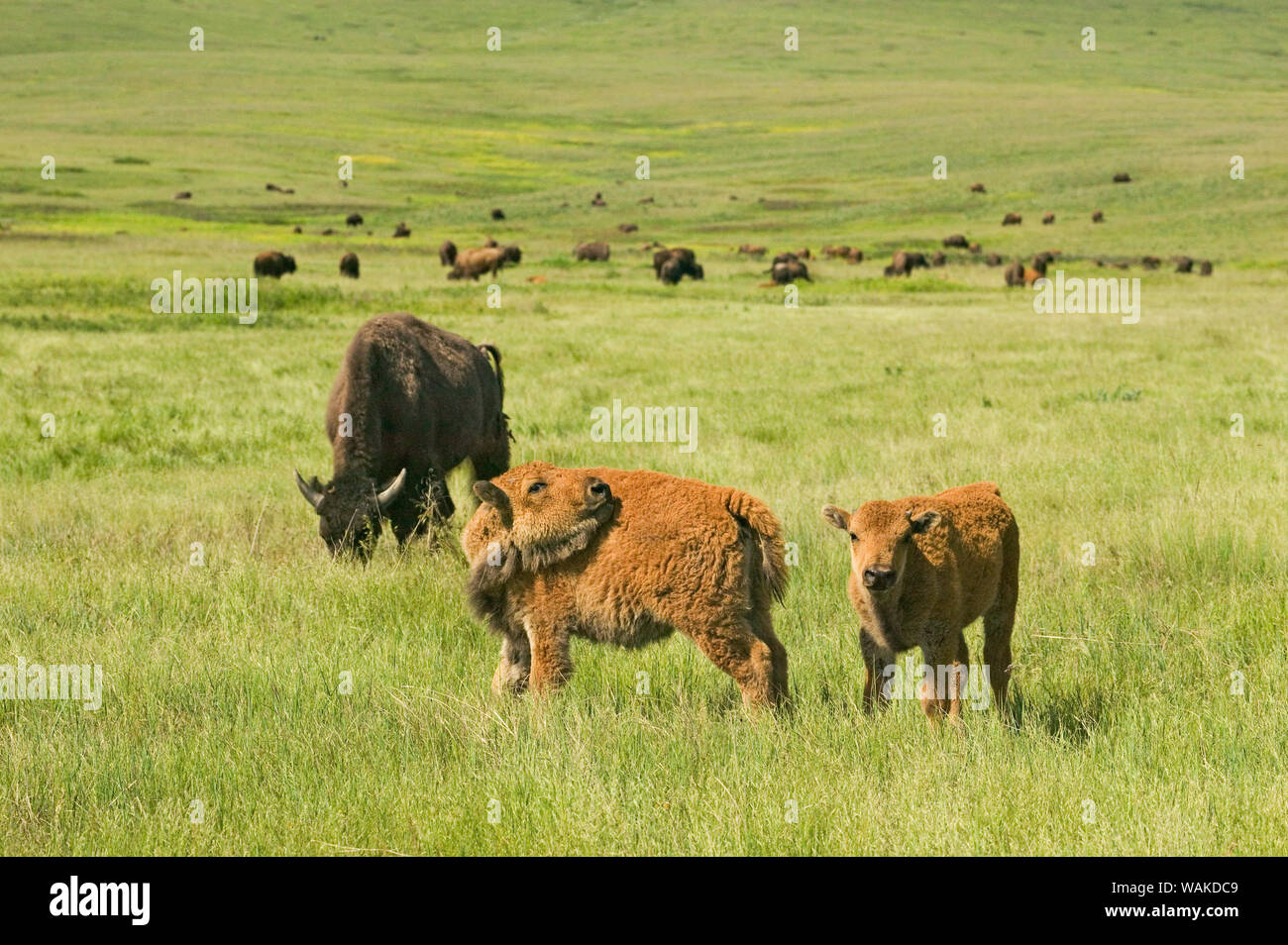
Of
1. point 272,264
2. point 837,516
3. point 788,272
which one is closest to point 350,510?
point 837,516

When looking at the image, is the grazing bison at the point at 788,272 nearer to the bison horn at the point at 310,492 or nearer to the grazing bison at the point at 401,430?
the grazing bison at the point at 401,430

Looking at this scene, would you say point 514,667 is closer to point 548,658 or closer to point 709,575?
point 548,658

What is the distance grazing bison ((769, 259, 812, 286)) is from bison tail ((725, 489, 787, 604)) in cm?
4237

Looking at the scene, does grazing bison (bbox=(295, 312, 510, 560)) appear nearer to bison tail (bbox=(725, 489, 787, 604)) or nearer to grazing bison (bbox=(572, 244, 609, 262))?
bison tail (bbox=(725, 489, 787, 604))

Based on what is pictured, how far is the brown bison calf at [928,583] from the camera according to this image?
5.43 m

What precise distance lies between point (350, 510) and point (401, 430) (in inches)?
52.5

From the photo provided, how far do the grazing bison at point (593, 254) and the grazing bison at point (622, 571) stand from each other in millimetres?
53764

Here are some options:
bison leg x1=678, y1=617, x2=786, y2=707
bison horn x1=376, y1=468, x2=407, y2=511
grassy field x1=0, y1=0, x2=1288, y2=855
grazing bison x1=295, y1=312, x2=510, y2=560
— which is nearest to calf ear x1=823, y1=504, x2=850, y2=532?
bison leg x1=678, y1=617, x2=786, y2=707

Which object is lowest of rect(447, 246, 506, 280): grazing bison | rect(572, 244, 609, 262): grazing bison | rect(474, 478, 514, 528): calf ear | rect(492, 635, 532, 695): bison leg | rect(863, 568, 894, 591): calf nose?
rect(492, 635, 532, 695): bison leg

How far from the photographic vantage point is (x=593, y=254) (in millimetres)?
59406

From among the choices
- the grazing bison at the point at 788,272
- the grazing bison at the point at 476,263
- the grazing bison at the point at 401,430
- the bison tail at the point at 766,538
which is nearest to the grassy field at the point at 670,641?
the grazing bison at the point at 401,430

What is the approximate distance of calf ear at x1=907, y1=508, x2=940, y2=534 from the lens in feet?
17.8

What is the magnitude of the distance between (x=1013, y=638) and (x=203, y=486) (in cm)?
831

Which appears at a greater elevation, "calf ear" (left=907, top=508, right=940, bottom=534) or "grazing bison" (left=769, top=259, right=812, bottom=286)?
"grazing bison" (left=769, top=259, right=812, bottom=286)
